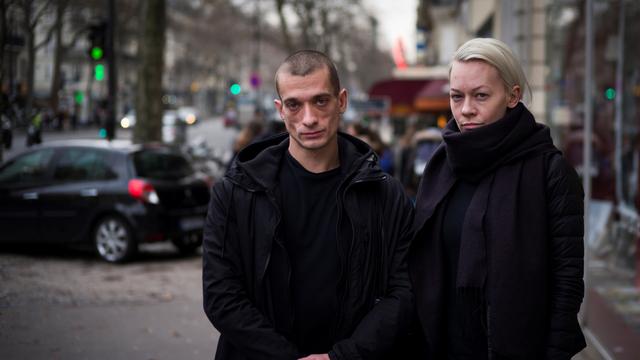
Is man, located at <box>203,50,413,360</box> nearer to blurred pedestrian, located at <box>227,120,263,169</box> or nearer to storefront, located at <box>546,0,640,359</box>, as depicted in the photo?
storefront, located at <box>546,0,640,359</box>

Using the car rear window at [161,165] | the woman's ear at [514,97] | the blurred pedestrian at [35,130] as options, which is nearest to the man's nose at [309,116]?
the woman's ear at [514,97]

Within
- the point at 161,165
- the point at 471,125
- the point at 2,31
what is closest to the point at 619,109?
the point at 161,165

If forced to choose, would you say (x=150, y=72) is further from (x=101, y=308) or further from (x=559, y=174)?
(x=559, y=174)

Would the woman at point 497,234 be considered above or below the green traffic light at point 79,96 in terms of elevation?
below

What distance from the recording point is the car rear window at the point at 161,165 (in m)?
11.5

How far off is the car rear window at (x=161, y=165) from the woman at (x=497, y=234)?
8593 millimetres

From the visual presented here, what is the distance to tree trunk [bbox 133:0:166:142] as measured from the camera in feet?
60.5

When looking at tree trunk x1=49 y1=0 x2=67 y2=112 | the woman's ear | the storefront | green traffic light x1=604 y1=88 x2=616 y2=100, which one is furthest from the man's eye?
green traffic light x1=604 y1=88 x2=616 y2=100

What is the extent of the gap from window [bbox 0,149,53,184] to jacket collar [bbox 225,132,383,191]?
8830 mm

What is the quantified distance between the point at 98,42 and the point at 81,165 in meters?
5.95

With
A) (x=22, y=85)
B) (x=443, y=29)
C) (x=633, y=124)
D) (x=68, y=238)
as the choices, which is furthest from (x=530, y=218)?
(x=443, y=29)

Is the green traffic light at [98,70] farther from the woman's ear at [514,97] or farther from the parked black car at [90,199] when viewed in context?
the woman's ear at [514,97]

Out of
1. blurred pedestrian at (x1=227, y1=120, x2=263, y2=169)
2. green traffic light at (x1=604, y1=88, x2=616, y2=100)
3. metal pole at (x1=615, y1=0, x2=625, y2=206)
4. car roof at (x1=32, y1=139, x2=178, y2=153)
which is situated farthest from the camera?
blurred pedestrian at (x1=227, y1=120, x2=263, y2=169)

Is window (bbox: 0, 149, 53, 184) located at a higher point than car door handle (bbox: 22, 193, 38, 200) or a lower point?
higher
